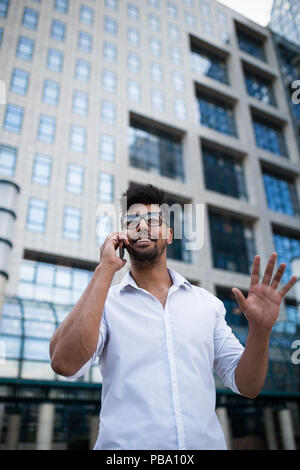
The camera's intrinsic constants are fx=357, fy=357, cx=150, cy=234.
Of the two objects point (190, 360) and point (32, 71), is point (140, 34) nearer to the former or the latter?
point (32, 71)

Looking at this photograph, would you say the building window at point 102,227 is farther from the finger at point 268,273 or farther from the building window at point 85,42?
the finger at point 268,273

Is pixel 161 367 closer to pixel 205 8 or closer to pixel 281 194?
pixel 281 194

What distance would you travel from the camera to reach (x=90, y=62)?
1101 inches

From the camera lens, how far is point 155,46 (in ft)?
104

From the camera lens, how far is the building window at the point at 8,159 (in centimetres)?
2117

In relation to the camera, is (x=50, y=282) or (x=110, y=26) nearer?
(x=50, y=282)

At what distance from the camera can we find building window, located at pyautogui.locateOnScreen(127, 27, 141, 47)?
3073 centimetres

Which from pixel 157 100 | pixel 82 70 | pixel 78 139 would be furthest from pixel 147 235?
pixel 157 100

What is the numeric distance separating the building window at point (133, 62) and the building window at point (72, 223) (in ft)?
47.1

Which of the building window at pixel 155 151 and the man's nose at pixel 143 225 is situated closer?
the man's nose at pixel 143 225

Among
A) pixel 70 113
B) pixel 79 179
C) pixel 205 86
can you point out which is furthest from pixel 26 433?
pixel 205 86

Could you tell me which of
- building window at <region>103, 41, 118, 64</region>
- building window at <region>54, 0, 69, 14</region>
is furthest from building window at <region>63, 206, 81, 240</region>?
building window at <region>54, 0, 69, 14</region>

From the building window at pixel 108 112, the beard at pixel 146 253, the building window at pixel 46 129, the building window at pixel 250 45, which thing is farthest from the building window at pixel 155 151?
the beard at pixel 146 253

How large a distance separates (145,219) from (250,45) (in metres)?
46.2
